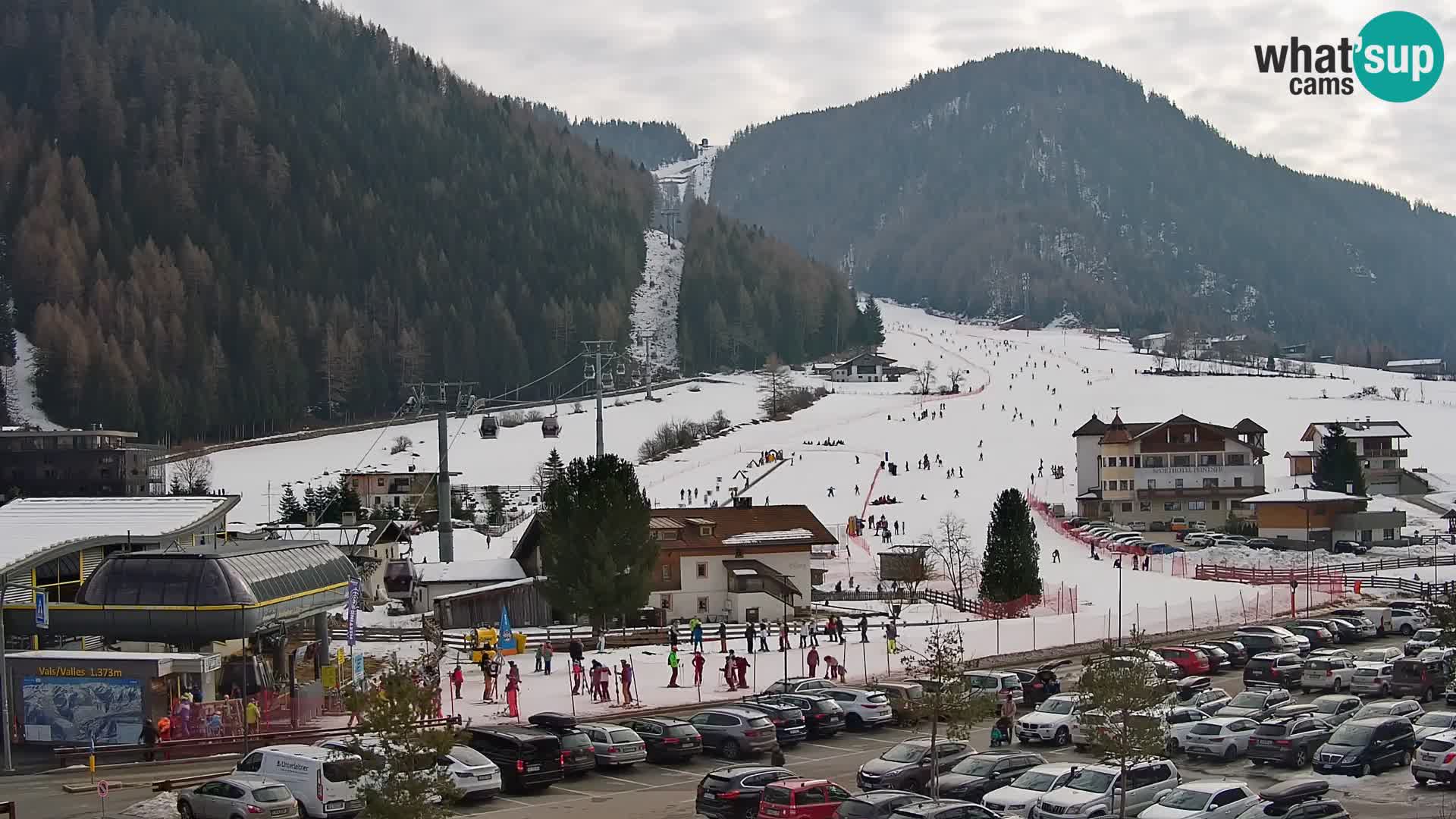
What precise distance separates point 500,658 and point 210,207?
481 ft

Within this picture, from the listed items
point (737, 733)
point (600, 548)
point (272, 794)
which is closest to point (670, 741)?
point (737, 733)

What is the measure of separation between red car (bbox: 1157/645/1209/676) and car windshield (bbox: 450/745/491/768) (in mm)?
18058

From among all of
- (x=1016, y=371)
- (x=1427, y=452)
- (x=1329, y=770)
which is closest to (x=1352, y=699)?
(x=1329, y=770)

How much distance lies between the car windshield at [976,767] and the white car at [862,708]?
6077 millimetres

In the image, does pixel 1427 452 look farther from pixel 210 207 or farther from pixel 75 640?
pixel 210 207

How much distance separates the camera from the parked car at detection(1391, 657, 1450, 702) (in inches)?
1265

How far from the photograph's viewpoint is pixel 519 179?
19850 cm

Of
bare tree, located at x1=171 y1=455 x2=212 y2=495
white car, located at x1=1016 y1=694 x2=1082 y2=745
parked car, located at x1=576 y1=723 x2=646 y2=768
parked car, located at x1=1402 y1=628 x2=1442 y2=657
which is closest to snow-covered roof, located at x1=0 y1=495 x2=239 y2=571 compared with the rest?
parked car, located at x1=576 y1=723 x2=646 y2=768

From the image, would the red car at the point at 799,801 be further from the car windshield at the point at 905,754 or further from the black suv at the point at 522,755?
the black suv at the point at 522,755

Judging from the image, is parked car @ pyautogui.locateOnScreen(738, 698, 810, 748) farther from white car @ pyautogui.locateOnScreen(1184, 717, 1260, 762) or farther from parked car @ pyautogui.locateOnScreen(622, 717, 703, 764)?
white car @ pyautogui.locateOnScreen(1184, 717, 1260, 762)

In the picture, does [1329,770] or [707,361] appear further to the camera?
[707,361]

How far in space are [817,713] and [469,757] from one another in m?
8.04

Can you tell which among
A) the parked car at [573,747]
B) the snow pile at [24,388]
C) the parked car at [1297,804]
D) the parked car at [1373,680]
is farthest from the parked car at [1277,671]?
the snow pile at [24,388]

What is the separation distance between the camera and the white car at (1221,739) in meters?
27.1
